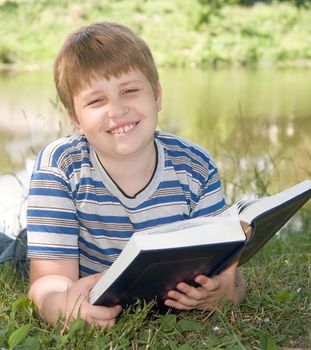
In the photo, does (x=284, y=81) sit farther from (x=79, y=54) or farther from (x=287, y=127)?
Result: (x=79, y=54)

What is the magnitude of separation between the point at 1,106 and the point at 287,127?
2.05 meters

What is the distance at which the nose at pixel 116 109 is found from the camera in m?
1.62

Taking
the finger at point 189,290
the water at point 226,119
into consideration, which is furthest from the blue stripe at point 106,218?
the water at point 226,119

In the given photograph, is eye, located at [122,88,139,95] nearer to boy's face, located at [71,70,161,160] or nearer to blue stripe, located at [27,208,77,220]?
boy's face, located at [71,70,161,160]

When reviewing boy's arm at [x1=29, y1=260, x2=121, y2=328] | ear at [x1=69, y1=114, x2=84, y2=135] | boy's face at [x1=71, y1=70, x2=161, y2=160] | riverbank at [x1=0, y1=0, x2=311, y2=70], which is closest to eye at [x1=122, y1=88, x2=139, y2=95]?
boy's face at [x1=71, y1=70, x2=161, y2=160]

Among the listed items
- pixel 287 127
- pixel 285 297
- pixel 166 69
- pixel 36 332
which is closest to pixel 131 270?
pixel 36 332

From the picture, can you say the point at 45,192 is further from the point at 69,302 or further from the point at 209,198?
the point at 209,198

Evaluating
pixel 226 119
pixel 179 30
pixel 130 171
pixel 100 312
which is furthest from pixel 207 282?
pixel 179 30

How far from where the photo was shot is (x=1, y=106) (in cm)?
594

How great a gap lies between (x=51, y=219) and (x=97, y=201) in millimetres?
108

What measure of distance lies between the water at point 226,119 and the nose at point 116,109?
1.38m

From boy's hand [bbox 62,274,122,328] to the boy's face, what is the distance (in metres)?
0.28

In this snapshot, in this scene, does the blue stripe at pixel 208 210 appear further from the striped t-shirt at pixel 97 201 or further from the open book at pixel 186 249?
the open book at pixel 186 249

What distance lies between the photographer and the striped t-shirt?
64.8 inches
